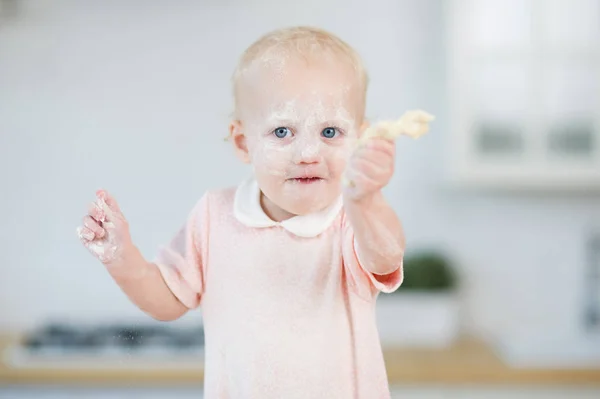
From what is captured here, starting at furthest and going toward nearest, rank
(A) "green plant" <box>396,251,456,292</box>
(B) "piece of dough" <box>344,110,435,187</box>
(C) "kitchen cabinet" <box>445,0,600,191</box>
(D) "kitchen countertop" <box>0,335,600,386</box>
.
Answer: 1. (A) "green plant" <box>396,251,456,292</box>
2. (C) "kitchen cabinet" <box>445,0,600,191</box>
3. (D) "kitchen countertop" <box>0,335,600,386</box>
4. (B) "piece of dough" <box>344,110,435,187</box>

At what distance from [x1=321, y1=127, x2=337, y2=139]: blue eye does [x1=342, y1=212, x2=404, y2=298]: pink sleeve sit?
0.06 meters

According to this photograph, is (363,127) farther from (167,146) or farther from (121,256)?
(167,146)

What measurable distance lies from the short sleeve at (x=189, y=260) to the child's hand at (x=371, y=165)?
16 cm

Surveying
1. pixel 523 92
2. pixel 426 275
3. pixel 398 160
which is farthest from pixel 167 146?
pixel 523 92

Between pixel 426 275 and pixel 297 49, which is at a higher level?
pixel 426 275

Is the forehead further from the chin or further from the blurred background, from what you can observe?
the blurred background

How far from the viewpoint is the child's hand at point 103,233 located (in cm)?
53

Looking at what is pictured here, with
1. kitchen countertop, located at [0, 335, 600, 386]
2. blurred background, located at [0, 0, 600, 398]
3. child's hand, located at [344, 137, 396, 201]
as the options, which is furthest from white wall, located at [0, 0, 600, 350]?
child's hand, located at [344, 137, 396, 201]

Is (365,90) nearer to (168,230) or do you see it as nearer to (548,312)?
(168,230)

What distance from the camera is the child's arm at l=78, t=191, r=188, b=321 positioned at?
532 mm

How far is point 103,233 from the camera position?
0.53m

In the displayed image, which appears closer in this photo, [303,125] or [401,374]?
[303,125]

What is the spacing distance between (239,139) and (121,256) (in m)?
0.11

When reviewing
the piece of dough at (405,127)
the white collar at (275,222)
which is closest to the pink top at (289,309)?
the white collar at (275,222)
